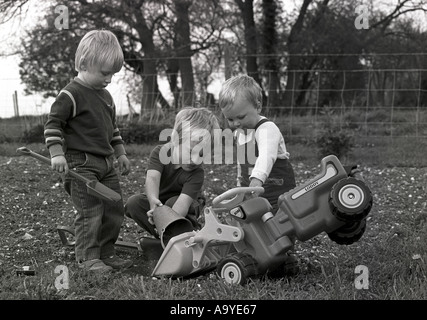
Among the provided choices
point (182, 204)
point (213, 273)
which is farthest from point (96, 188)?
point (213, 273)

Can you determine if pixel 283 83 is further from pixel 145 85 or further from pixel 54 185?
pixel 54 185

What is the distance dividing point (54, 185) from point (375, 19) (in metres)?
11.3

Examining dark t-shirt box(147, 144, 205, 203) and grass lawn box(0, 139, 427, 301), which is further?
dark t-shirt box(147, 144, 205, 203)

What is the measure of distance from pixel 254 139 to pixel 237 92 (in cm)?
30

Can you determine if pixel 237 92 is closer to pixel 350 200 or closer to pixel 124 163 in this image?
pixel 124 163

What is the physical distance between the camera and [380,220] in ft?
14.0

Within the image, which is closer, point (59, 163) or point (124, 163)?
point (59, 163)

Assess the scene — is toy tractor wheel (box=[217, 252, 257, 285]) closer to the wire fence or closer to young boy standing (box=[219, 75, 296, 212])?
young boy standing (box=[219, 75, 296, 212])

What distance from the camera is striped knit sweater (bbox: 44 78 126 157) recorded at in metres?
3.06

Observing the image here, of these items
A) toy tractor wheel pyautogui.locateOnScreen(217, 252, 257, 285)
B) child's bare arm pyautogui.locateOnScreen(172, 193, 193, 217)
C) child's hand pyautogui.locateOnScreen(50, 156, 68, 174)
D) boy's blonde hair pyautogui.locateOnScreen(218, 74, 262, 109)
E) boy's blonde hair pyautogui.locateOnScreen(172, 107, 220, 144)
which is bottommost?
toy tractor wheel pyautogui.locateOnScreen(217, 252, 257, 285)

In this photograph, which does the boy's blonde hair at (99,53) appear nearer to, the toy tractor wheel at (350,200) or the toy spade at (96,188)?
the toy spade at (96,188)

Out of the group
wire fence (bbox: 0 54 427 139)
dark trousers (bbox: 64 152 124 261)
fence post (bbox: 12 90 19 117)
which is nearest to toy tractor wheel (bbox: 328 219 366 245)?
dark trousers (bbox: 64 152 124 261)

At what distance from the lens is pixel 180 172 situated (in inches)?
135

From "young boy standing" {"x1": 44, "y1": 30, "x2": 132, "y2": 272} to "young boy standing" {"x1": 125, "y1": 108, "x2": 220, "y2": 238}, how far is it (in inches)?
10.2
